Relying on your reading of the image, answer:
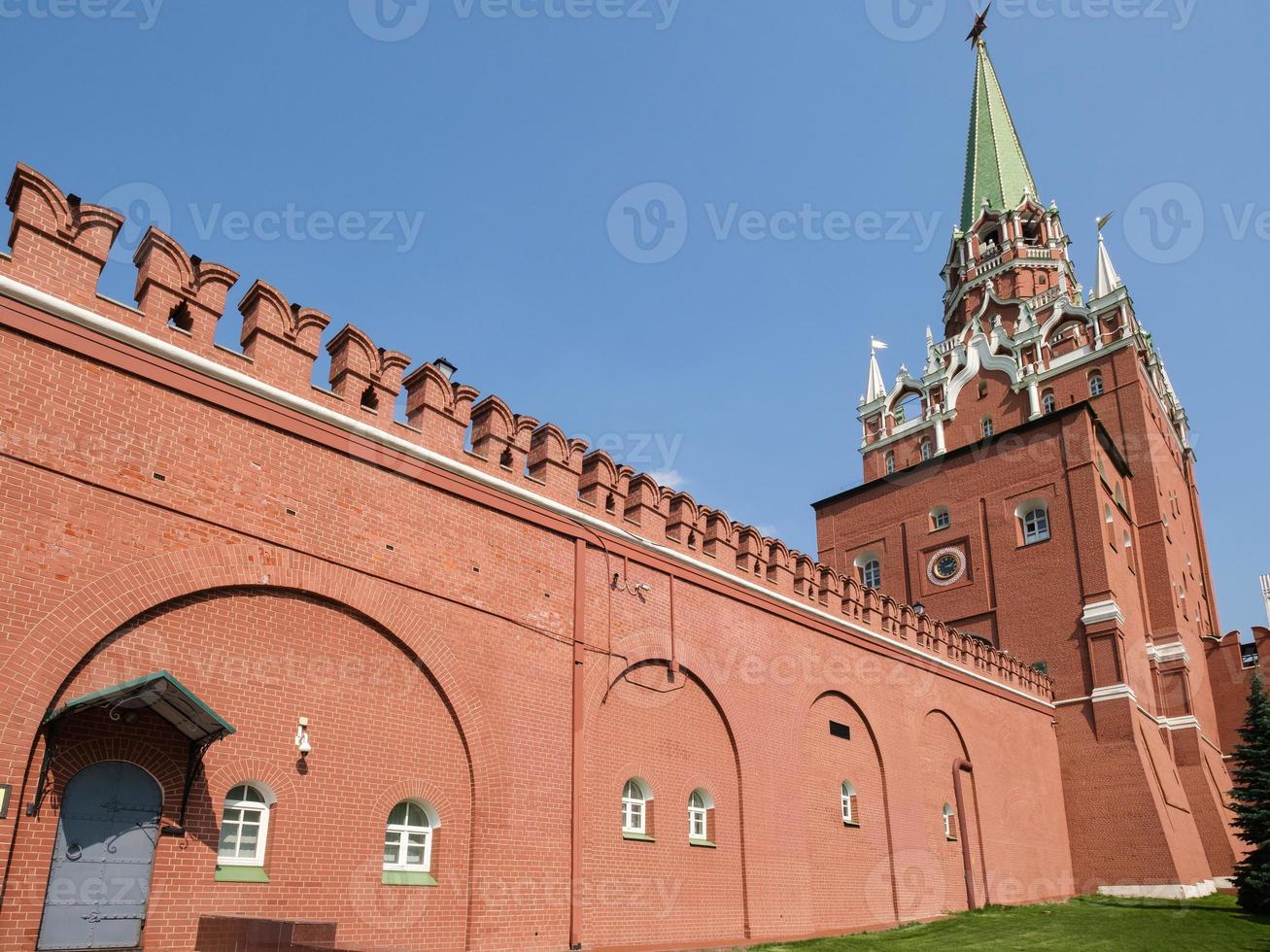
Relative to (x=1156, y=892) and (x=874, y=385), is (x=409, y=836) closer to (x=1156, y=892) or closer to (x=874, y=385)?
(x=1156, y=892)

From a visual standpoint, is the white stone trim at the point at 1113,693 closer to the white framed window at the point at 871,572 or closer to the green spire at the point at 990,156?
the white framed window at the point at 871,572

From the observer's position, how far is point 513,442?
45.0 ft

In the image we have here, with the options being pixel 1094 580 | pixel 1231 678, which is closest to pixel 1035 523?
pixel 1094 580

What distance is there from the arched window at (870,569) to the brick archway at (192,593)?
74.6 feet

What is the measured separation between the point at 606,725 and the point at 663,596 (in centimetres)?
241

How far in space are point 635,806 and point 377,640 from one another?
15.6ft

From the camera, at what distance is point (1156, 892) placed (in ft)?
80.3

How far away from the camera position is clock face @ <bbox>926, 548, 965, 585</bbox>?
100ft

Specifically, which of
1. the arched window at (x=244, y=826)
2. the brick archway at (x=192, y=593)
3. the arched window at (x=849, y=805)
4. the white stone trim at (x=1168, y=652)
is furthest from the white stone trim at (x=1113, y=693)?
the arched window at (x=244, y=826)

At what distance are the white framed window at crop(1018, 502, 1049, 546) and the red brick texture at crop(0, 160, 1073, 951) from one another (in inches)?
540

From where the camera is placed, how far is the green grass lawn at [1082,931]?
16031mm

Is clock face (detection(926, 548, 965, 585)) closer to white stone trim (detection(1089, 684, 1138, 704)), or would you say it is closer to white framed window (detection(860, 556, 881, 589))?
white framed window (detection(860, 556, 881, 589))

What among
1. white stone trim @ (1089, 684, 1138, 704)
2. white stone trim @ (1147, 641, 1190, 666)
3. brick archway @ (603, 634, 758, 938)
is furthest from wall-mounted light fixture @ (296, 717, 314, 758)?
white stone trim @ (1147, 641, 1190, 666)

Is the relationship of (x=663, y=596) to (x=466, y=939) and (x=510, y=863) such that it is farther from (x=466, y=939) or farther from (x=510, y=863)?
(x=466, y=939)
